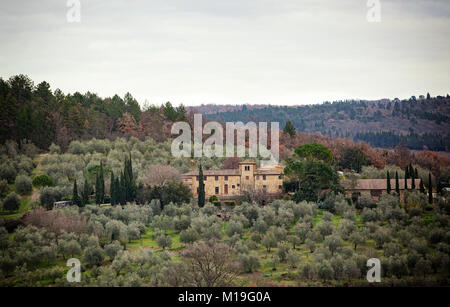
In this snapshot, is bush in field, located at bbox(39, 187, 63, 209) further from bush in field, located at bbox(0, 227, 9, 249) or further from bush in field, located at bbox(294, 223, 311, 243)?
bush in field, located at bbox(294, 223, 311, 243)

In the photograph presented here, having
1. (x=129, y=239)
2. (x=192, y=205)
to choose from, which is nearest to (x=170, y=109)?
(x=192, y=205)

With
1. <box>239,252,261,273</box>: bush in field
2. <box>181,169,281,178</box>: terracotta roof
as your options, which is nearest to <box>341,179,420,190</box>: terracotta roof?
<box>181,169,281,178</box>: terracotta roof

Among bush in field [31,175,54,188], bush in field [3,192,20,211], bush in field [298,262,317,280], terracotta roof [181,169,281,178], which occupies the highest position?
terracotta roof [181,169,281,178]

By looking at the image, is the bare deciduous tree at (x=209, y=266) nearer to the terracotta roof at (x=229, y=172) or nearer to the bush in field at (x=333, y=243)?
the bush in field at (x=333, y=243)

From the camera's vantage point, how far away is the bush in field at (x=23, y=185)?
149 feet

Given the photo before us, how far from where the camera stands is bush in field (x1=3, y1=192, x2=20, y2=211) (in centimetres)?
4153

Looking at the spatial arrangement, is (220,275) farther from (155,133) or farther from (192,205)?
(155,133)

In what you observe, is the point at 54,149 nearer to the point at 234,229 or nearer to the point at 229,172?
the point at 229,172

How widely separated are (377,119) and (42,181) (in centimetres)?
13699

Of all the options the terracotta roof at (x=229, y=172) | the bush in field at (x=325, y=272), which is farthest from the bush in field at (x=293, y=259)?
the terracotta roof at (x=229, y=172)

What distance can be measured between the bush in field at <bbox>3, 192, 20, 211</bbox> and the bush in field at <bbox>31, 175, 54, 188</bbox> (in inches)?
154

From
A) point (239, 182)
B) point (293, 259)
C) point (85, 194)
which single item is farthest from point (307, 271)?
point (85, 194)

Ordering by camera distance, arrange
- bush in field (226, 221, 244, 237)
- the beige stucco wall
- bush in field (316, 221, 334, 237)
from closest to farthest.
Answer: bush in field (316, 221, 334, 237) → bush in field (226, 221, 244, 237) → the beige stucco wall
